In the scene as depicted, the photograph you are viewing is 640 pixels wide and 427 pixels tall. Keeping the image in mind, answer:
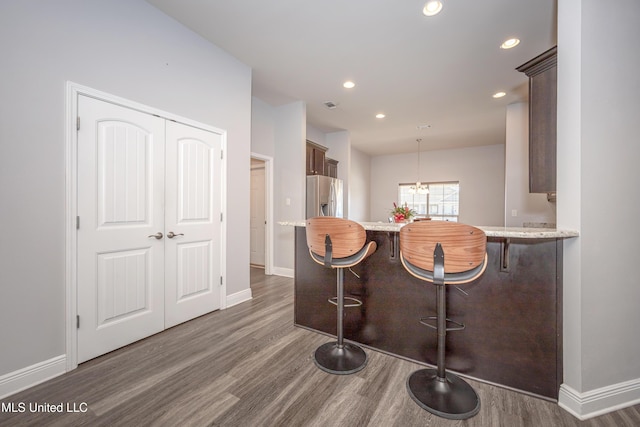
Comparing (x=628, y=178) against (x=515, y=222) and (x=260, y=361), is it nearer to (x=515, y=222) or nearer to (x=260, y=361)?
(x=260, y=361)

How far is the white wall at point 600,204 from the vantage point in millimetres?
1452

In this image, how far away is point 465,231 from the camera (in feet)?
4.55

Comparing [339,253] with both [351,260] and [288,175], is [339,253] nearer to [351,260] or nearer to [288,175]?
[351,260]

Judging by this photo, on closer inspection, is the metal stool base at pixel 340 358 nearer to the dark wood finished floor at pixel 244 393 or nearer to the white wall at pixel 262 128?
the dark wood finished floor at pixel 244 393

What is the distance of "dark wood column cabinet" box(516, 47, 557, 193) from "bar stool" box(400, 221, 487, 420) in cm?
103

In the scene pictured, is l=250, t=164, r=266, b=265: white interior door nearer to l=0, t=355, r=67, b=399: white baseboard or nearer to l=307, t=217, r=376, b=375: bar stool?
l=307, t=217, r=376, b=375: bar stool

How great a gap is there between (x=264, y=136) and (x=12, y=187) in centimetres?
309

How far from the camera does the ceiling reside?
2.28 metres

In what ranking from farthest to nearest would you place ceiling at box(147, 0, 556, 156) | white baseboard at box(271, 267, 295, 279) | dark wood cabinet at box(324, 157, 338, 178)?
dark wood cabinet at box(324, 157, 338, 178) < white baseboard at box(271, 267, 295, 279) < ceiling at box(147, 0, 556, 156)

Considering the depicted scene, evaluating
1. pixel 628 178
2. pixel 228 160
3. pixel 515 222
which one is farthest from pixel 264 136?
pixel 515 222

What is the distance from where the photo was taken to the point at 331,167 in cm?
558

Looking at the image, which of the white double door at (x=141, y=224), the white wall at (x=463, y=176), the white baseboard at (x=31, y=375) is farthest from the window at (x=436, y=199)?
the white baseboard at (x=31, y=375)

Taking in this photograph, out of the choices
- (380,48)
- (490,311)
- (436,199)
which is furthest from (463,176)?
(490,311)

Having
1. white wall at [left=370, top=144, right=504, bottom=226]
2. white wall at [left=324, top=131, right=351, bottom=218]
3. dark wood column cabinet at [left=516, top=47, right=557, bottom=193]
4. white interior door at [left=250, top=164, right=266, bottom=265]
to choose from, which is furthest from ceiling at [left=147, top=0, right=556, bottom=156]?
white wall at [left=370, top=144, right=504, bottom=226]
